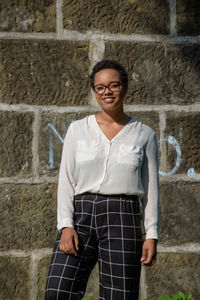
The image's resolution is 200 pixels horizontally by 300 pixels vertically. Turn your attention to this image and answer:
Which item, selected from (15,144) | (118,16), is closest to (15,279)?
(15,144)

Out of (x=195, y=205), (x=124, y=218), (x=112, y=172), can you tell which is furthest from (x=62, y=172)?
(x=195, y=205)

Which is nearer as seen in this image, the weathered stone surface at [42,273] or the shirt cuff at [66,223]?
the shirt cuff at [66,223]

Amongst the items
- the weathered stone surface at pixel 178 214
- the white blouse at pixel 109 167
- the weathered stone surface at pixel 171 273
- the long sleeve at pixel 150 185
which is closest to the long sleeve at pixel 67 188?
the white blouse at pixel 109 167

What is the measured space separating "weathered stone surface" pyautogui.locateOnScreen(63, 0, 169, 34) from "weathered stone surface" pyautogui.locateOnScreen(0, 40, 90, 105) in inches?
6.9

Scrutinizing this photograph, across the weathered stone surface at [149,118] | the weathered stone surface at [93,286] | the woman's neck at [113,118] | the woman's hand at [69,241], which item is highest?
the weathered stone surface at [149,118]

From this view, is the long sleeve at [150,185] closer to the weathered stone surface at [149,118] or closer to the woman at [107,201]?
the woman at [107,201]

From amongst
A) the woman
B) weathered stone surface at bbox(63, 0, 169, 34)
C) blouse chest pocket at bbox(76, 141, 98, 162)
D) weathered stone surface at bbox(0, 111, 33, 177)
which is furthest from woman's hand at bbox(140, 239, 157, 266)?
weathered stone surface at bbox(63, 0, 169, 34)

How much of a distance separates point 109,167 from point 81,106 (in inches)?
39.3

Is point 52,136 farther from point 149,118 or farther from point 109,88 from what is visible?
point 109,88

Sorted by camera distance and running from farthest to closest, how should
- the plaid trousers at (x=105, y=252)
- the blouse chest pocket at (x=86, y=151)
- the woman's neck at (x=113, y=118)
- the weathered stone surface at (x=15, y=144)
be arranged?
the weathered stone surface at (x=15, y=144)
the woman's neck at (x=113, y=118)
the blouse chest pocket at (x=86, y=151)
the plaid trousers at (x=105, y=252)

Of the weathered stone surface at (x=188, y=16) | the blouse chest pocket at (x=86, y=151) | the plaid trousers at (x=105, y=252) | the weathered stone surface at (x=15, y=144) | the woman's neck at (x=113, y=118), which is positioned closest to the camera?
the plaid trousers at (x=105, y=252)

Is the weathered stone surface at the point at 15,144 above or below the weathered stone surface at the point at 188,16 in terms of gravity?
below

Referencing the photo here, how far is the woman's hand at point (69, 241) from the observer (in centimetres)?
207

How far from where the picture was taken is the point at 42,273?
9.98 feet
